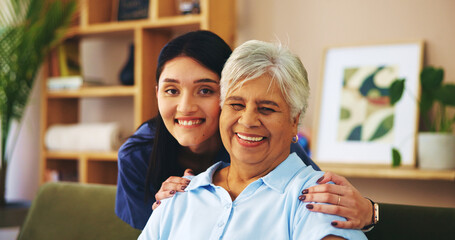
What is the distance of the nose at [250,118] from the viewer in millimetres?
1223

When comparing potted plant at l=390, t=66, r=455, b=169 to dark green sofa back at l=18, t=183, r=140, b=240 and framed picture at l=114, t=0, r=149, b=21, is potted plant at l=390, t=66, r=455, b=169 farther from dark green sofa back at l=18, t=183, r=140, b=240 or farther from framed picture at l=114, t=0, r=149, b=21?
framed picture at l=114, t=0, r=149, b=21

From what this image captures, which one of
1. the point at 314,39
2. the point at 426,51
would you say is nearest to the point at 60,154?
the point at 314,39

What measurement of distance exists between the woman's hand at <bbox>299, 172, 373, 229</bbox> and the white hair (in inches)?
8.1

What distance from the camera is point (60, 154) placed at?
3477 millimetres

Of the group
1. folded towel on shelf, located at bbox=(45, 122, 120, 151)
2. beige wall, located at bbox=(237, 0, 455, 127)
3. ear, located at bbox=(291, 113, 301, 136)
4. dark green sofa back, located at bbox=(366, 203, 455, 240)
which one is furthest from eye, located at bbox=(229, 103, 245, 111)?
folded towel on shelf, located at bbox=(45, 122, 120, 151)

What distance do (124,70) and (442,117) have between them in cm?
199

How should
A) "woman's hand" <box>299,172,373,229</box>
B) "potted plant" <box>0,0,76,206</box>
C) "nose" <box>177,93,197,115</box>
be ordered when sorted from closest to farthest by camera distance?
1. "woman's hand" <box>299,172,373,229</box>
2. "nose" <box>177,93,197,115</box>
3. "potted plant" <box>0,0,76,206</box>

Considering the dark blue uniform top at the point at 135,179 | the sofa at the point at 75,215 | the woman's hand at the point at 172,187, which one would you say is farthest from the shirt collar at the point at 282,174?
the sofa at the point at 75,215

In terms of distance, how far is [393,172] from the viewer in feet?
8.42

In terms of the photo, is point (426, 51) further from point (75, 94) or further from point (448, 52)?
point (75, 94)

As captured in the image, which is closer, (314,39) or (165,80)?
(165,80)

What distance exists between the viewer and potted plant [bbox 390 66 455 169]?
249cm

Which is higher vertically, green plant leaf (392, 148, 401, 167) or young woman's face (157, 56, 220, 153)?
young woman's face (157, 56, 220, 153)

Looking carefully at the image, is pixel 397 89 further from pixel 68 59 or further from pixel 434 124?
pixel 68 59
